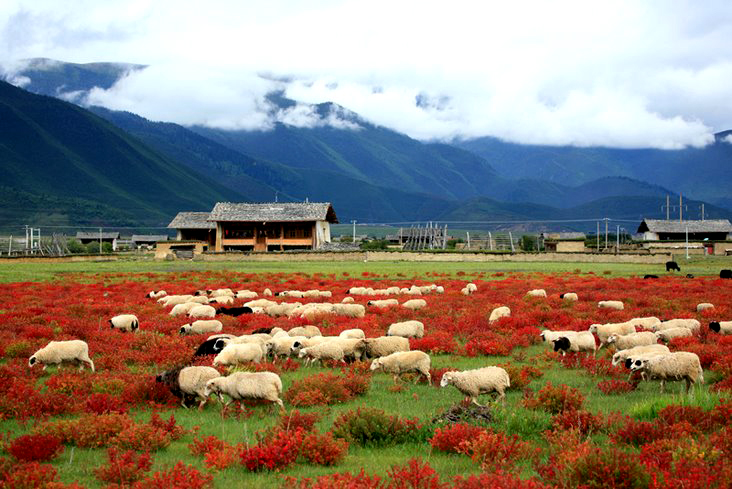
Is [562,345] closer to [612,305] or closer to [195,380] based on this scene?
[195,380]

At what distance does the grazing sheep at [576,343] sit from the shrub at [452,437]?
7.97m

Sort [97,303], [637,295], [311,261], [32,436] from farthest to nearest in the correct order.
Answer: [311,261] → [637,295] → [97,303] → [32,436]

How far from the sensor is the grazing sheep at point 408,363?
1380cm

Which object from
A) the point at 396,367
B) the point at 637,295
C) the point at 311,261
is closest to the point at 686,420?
the point at 396,367

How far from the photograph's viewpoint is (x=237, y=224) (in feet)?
343

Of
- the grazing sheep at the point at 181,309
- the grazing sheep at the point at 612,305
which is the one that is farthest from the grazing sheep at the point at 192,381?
the grazing sheep at the point at 612,305

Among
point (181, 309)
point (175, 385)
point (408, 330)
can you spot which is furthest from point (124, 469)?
point (181, 309)

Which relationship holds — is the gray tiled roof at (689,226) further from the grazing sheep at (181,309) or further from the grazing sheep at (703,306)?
the grazing sheep at (181,309)

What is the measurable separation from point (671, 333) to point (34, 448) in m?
15.6

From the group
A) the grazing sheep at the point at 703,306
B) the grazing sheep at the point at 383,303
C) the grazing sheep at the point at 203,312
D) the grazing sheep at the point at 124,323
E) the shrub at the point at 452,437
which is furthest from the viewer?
the grazing sheep at the point at 383,303

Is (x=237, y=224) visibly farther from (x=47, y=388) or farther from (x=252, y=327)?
(x=47, y=388)

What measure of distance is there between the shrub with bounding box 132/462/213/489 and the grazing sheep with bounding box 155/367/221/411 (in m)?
4.02

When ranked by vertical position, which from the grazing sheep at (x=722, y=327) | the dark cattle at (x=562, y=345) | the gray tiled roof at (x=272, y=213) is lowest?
the dark cattle at (x=562, y=345)

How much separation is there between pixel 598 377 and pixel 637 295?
17.0 meters
